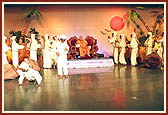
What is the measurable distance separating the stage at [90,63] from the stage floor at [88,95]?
229cm

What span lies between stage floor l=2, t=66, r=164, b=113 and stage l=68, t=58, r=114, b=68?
2286 millimetres

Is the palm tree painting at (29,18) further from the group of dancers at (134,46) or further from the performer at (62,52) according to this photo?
the performer at (62,52)

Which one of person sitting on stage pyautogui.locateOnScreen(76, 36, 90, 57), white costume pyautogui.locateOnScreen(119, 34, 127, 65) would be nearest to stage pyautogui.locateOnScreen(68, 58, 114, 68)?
person sitting on stage pyautogui.locateOnScreen(76, 36, 90, 57)

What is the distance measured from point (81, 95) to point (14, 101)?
1.35 meters

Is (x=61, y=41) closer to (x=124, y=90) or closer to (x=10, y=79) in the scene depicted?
(x=10, y=79)

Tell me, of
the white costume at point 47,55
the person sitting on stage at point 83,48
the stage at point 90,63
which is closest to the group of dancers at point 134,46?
the stage at point 90,63

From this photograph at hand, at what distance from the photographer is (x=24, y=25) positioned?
11.6 m

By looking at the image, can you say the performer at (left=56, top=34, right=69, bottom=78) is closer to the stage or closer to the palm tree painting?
the stage

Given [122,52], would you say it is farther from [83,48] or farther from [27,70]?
[27,70]

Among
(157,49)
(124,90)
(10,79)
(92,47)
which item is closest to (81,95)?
(124,90)

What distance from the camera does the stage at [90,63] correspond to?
28.9 ft

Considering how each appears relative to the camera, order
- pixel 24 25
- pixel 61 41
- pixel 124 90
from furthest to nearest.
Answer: pixel 24 25 < pixel 61 41 < pixel 124 90

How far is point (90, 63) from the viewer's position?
29.4 ft

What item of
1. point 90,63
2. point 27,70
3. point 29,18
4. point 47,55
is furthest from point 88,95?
point 29,18
